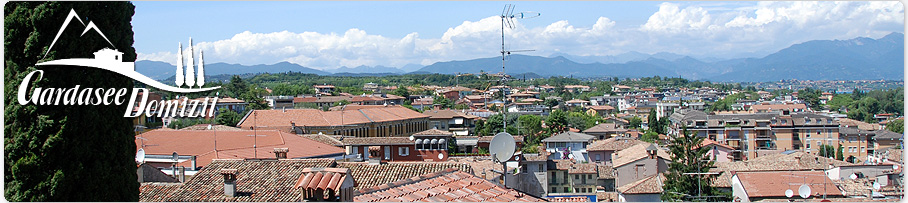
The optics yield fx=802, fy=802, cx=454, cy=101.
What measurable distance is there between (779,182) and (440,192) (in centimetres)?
1625

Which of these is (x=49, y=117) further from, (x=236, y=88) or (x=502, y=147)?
(x=236, y=88)

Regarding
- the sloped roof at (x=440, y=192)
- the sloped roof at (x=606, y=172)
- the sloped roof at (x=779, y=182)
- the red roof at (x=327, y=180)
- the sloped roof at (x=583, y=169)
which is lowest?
the sloped roof at (x=606, y=172)

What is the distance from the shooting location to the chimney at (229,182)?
1146 centimetres

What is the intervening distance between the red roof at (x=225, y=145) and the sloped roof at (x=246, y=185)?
503 centimetres

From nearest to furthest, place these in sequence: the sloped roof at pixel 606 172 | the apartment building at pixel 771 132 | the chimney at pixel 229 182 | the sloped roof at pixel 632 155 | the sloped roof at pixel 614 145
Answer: the chimney at pixel 229 182 < the sloped roof at pixel 632 155 < the sloped roof at pixel 606 172 < the sloped roof at pixel 614 145 < the apartment building at pixel 771 132

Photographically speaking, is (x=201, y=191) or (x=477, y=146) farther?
(x=477, y=146)

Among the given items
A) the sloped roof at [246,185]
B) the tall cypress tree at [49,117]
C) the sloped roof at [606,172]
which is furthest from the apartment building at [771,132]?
the tall cypress tree at [49,117]

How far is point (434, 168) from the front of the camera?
43.7ft

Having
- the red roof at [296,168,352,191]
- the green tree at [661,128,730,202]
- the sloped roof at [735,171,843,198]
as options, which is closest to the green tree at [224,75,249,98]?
the green tree at [661,128,730,202]

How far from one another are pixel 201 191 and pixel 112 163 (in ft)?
16.0

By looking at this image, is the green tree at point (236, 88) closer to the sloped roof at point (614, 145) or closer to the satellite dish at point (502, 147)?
the sloped roof at point (614, 145)

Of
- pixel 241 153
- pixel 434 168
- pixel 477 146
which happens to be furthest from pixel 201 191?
pixel 477 146

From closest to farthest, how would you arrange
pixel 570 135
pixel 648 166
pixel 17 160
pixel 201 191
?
pixel 17 160
pixel 201 191
pixel 648 166
pixel 570 135

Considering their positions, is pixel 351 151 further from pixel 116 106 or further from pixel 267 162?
pixel 116 106
